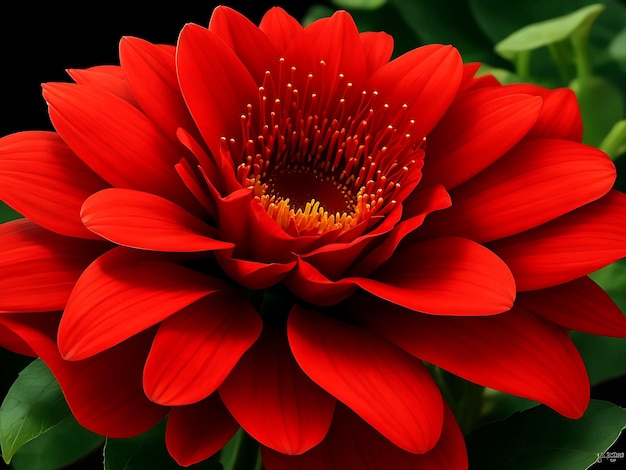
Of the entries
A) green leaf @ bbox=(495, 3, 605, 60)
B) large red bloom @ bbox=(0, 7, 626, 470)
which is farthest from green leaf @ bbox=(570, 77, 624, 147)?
large red bloom @ bbox=(0, 7, 626, 470)

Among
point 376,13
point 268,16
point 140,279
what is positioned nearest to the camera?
point 140,279

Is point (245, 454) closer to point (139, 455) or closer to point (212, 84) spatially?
point (139, 455)

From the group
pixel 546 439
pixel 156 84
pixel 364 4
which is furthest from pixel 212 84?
pixel 364 4

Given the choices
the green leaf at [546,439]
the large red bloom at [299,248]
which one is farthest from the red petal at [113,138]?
the green leaf at [546,439]

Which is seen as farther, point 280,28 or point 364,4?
point 364,4

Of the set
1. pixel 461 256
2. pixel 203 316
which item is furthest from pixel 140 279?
pixel 461 256

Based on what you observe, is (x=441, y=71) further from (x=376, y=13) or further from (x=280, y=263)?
(x=376, y=13)
